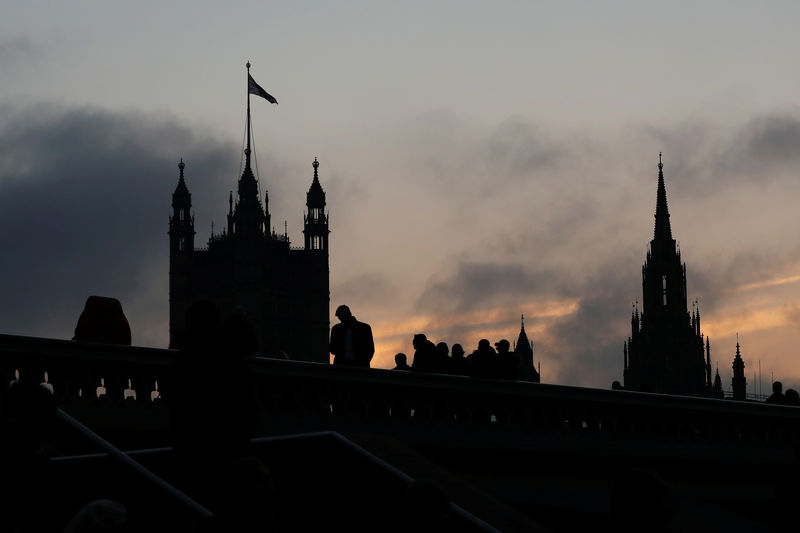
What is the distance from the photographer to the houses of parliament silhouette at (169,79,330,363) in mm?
138000

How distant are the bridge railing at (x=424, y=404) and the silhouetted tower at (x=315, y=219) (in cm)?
11478

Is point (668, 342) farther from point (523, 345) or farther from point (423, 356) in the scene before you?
point (423, 356)

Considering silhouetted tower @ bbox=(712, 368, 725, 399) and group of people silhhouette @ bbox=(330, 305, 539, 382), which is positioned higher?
silhouetted tower @ bbox=(712, 368, 725, 399)

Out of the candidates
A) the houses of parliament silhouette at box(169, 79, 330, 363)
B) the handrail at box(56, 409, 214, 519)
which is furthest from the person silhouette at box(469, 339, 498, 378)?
the houses of parliament silhouette at box(169, 79, 330, 363)

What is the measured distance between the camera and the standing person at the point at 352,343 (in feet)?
60.9

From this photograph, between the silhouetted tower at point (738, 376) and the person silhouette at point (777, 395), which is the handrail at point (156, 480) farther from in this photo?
the silhouetted tower at point (738, 376)

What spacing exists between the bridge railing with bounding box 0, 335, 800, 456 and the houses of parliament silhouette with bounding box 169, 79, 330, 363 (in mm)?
114332

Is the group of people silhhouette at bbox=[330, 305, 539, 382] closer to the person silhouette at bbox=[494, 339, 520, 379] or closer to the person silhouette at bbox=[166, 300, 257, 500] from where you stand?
the person silhouette at bbox=[494, 339, 520, 379]

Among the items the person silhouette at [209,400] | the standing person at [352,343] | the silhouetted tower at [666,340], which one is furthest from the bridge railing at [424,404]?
the silhouetted tower at [666,340]

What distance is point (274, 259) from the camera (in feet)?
461

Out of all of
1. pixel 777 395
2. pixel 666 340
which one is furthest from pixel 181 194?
pixel 777 395

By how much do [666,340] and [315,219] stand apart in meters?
39.1

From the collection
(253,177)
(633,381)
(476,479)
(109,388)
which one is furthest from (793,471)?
(633,381)

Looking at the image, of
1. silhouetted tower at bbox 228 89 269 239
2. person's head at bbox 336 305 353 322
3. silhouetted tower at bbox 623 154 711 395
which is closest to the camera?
person's head at bbox 336 305 353 322
